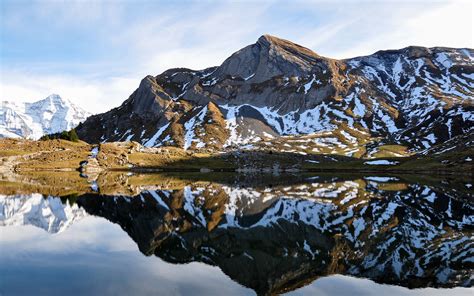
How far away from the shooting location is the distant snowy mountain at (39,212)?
49125 millimetres

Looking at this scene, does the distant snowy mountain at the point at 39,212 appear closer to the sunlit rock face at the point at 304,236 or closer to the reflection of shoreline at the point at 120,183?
the sunlit rock face at the point at 304,236

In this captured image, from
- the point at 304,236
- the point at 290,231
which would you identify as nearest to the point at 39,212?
the point at 290,231

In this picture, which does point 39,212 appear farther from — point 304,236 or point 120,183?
point 120,183

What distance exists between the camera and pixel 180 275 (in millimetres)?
29172

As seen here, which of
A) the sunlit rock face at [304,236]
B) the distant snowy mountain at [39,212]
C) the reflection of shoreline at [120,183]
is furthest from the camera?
the reflection of shoreline at [120,183]

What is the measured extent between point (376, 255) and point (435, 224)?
2003cm

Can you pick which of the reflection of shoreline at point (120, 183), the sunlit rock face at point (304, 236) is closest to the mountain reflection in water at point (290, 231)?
the sunlit rock face at point (304, 236)

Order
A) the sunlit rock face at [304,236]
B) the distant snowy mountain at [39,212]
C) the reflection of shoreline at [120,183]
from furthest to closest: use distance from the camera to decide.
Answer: the reflection of shoreline at [120,183]
the distant snowy mountain at [39,212]
the sunlit rock face at [304,236]

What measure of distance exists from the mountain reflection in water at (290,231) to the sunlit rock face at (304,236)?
0.09m

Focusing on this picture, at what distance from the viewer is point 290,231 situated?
46.4 metres

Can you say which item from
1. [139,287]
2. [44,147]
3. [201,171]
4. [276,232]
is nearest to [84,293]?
[139,287]

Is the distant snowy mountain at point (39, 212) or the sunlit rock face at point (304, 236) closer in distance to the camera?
the sunlit rock face at point (304, 236)

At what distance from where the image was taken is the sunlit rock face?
30.8m

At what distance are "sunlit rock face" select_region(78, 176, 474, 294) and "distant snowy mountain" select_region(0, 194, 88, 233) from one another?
11.7 ft
